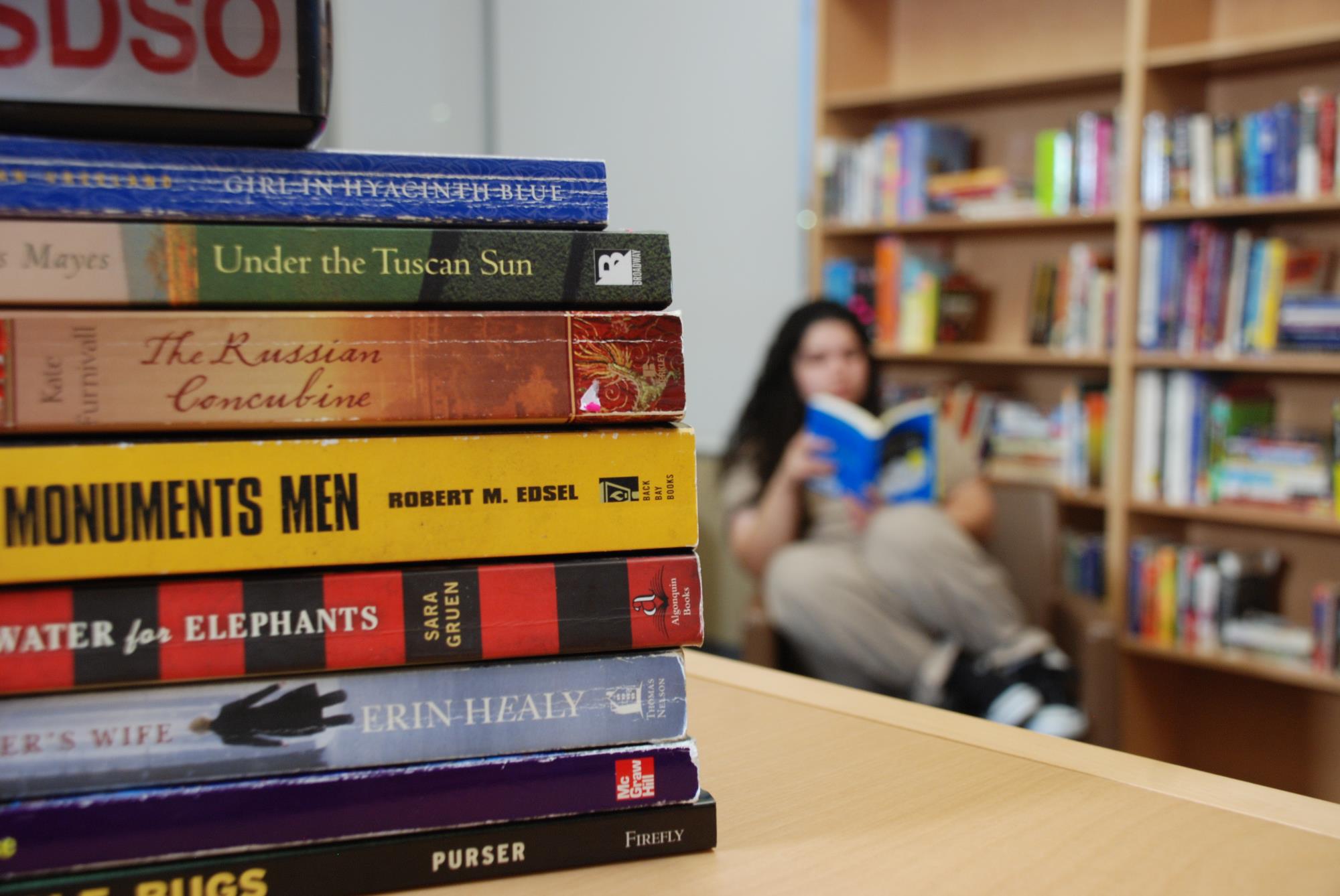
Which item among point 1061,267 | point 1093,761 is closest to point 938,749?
point 1093,761

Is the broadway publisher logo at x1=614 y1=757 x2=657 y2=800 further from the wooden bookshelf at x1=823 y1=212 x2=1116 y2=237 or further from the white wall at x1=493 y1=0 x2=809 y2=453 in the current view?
the white wall at x1=493 y1=0 x2=809 y2=453

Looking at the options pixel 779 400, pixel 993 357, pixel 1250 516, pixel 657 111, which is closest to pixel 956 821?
pixel 779 400

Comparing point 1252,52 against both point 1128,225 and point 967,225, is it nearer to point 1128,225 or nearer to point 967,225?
point 1128,225

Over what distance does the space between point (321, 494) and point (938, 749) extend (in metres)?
0.40

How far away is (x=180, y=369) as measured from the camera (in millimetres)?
462

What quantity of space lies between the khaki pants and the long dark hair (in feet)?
1.26

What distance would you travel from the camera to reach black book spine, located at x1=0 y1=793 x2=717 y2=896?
46 cm

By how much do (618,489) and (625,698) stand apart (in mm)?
98

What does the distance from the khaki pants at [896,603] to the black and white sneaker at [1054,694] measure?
0.06 metres

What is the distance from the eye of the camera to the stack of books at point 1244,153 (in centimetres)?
234

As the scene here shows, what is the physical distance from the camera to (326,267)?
482mm

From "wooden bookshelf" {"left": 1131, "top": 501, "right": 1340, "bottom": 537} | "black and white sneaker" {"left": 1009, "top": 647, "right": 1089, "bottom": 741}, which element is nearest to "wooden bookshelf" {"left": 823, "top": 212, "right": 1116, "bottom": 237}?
"wooden bookshelf" {"left": 1131, "top": 501, "right": 1340, "bottom": 537}

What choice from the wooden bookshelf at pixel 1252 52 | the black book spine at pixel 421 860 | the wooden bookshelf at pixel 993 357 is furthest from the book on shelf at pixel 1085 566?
the black book spine at pixel 421 860

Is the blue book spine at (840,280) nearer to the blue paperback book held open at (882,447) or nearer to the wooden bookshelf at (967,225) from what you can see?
the wooden bookshelf at (967,225)
